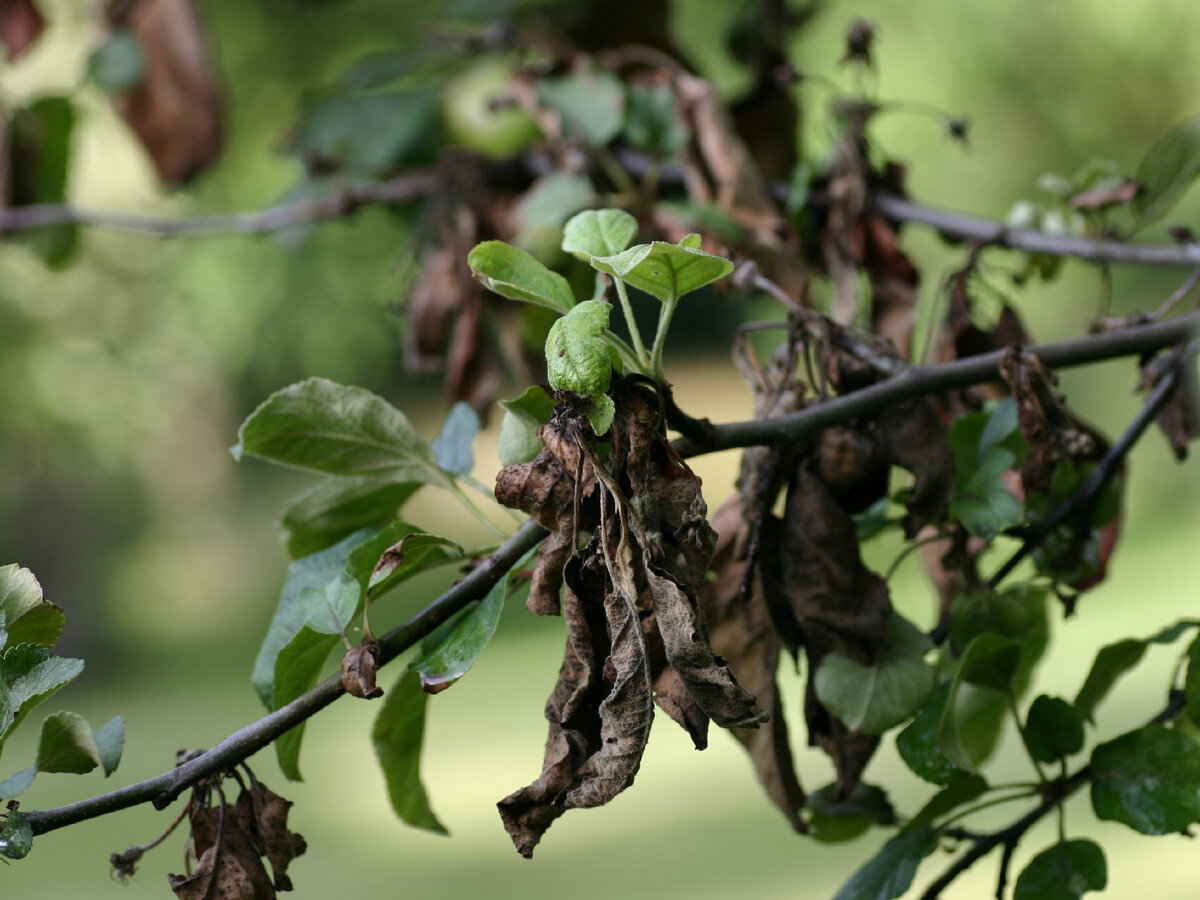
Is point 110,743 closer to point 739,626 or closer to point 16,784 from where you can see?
point 16,784

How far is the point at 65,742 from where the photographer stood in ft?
0.49

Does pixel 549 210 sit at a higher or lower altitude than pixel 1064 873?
higher

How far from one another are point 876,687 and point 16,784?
0.14m

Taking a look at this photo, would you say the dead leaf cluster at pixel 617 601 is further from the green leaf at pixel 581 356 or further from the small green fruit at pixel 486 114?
the small green fruit at pixel 486 114

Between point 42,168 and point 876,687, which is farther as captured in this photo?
point 42,168

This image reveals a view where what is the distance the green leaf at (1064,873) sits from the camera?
0.71 feet

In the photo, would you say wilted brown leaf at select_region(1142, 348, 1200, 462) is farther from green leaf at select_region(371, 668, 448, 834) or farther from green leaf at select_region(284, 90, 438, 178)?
green leaf at select_region(284, 90, 438, 178)

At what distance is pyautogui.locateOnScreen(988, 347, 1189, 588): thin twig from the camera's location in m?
0.24

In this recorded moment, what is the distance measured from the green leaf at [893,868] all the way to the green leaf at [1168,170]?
0.19 meters

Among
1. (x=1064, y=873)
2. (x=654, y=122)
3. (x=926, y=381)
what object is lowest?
(x=1064, y=873)

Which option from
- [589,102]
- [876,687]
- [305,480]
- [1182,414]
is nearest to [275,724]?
[876,687]

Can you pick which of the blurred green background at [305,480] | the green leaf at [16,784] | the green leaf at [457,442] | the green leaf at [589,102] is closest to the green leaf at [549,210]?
the green leaf at [589,102]

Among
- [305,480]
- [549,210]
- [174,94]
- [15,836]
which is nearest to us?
[15,836]

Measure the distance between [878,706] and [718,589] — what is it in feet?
0.13
